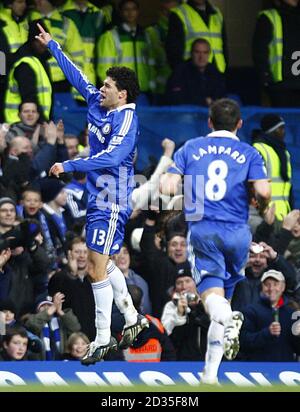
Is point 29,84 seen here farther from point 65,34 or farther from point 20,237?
point 20,237

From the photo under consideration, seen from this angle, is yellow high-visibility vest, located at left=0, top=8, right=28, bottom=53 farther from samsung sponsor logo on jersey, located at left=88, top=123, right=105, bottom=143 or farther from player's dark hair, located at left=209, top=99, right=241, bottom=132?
player's dark hair, located at left=209, top=99, right=241, bottom=132

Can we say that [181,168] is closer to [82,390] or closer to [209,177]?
[209,177]

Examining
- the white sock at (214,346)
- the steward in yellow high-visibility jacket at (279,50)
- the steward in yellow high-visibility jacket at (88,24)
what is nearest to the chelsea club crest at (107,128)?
the white sock at (214,346)

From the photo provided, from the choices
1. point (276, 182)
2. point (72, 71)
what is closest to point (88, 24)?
point (276, 182)

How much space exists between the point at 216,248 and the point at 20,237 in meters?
3.13

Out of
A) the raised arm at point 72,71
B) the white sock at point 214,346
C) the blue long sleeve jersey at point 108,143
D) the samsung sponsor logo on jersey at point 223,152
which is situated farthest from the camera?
the raised arm at point 72,71

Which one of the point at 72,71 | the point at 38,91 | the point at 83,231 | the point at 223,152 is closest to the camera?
the point at 223,152

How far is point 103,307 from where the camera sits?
13.6 meters

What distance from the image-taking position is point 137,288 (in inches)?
626

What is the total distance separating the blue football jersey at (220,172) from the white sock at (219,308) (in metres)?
0.57

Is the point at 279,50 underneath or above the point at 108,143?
above

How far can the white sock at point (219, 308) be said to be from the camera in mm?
12938

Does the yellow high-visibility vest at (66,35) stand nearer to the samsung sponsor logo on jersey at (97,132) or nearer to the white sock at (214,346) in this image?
the samsung sponsor logo on jersey at (97,132)

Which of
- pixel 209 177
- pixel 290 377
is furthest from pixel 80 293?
pixel 209 177
